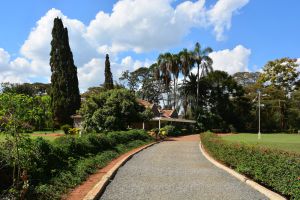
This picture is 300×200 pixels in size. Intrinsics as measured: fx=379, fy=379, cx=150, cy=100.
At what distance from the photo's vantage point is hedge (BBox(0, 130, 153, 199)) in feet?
27.1

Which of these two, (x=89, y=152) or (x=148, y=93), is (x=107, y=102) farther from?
(x=148, y=93)

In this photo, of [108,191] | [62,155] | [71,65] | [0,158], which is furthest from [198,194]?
[71,65]

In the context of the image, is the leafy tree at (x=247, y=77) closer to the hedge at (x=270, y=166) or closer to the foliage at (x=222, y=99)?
the foliage at (x=222, y=99)

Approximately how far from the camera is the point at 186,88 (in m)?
71.1

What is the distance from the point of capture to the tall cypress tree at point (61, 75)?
55.8 m

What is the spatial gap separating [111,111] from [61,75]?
20.8m

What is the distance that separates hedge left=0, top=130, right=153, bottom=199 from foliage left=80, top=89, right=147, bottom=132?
16.5 metres

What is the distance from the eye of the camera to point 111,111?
1487 inches

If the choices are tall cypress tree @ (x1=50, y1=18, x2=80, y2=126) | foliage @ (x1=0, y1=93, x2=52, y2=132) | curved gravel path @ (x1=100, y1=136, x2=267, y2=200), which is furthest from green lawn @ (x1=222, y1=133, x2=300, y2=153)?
tall cypress tree @ (x1=50, y1=18, x2=80, y2=126)

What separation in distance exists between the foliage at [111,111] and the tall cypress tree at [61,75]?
17.2 meters

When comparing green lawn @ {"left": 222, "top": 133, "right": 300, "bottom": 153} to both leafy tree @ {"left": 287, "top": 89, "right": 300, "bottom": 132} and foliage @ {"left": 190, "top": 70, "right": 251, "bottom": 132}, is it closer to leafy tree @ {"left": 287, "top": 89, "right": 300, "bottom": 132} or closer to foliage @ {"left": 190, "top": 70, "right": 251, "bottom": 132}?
foliage @ {"left": 190, "top": 70, "right": 251, "bottom": 132}

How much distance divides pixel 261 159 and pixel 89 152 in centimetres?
967

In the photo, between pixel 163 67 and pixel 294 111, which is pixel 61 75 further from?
pixel 294 111

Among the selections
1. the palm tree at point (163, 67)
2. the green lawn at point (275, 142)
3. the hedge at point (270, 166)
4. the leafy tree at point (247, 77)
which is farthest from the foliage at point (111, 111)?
the leafy tree at point (247, 77)
